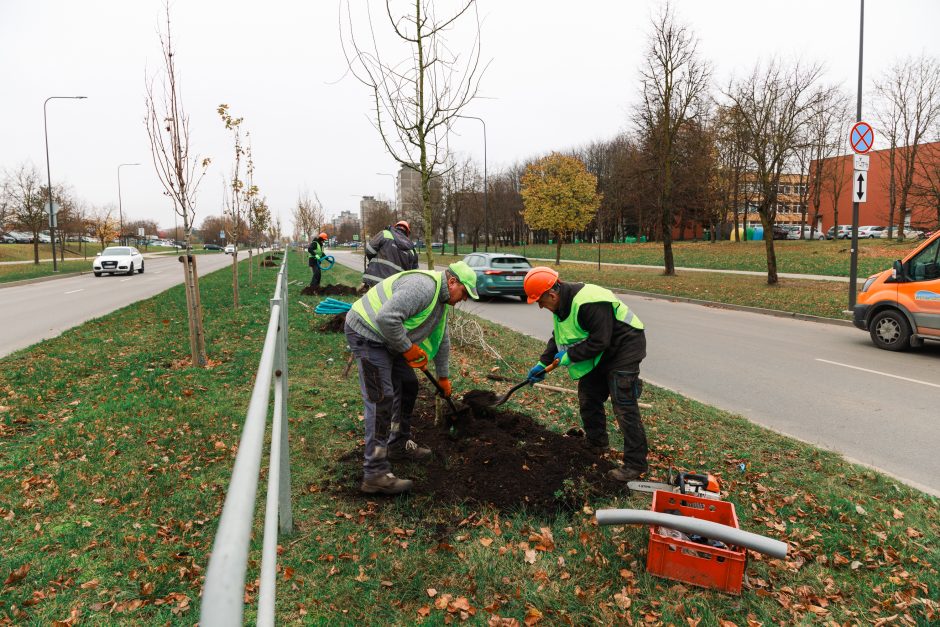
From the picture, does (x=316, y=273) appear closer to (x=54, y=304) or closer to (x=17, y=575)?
(x=54, y=304)

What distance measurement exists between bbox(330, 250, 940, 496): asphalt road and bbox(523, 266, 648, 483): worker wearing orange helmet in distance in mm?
1543

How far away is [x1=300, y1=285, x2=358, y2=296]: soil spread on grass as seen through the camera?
16.1 metres

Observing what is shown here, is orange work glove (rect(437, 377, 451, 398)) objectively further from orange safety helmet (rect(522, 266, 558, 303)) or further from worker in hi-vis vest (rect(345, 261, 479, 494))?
orange safety helmet (rect(522, 266, 558, 303))

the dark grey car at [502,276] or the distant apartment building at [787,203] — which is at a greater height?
the distant apartment building at [787,203]

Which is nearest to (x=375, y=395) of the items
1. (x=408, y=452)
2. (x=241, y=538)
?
(x=408, y=452)

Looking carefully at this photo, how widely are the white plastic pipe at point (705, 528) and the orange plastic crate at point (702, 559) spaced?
Result: 0.77ft

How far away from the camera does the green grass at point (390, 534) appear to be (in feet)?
9.62

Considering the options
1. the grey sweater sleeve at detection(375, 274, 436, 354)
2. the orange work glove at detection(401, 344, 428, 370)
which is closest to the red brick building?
the grey sweater sleeve at detection(375, 274, 436, 354)

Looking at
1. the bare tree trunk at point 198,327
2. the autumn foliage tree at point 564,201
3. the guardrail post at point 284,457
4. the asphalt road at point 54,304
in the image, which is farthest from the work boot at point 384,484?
the autumn foliage tree at point 564,201

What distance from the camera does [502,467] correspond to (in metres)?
4.30

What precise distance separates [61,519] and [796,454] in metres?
5.78

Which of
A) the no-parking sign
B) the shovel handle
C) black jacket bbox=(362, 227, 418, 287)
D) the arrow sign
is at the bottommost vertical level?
the shovel handle

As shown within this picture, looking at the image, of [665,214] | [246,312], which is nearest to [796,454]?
[246,312]

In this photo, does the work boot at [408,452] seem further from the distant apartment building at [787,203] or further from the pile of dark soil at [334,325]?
the distant apartment building at [787,203]
